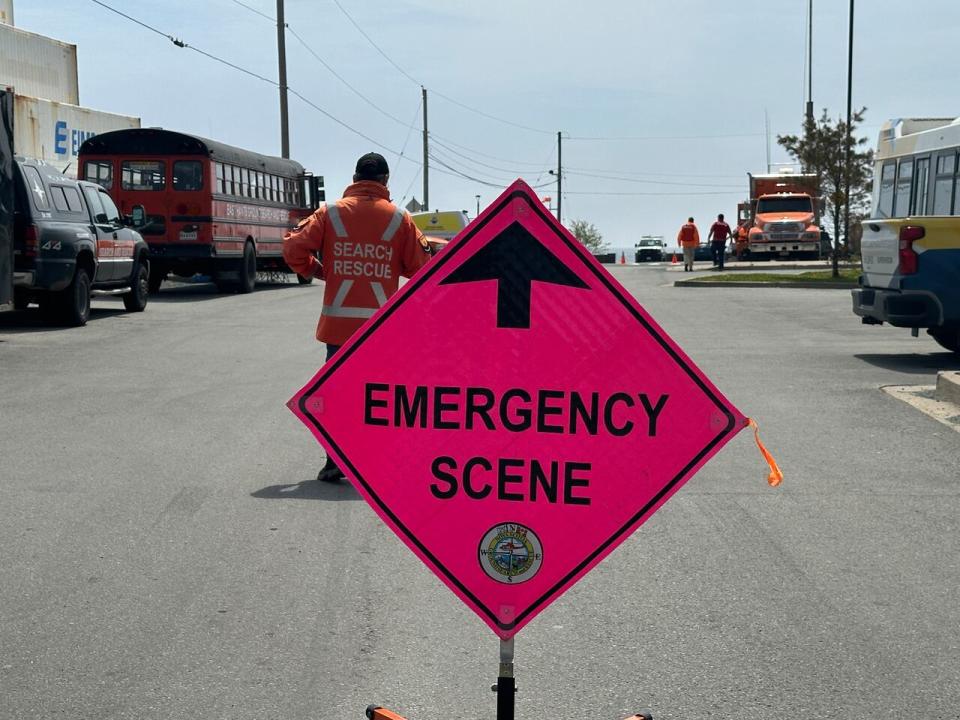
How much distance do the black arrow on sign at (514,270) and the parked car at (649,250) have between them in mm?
71638

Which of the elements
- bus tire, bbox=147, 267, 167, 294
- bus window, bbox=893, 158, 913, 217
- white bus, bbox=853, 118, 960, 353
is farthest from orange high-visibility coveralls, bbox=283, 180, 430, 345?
bus tire, bbox=147, 267, 167, 294

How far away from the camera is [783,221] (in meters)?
44.4

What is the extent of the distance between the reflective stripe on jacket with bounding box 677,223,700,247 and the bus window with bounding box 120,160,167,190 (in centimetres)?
1926

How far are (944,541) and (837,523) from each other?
58 cm

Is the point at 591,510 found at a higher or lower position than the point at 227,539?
higher

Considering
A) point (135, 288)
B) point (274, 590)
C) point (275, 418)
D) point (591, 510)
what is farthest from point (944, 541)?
point (135, 288)

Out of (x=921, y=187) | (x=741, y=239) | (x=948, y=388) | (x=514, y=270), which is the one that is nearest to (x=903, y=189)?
(x=921, y=187)

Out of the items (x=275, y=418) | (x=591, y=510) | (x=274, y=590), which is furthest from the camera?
(x=275, y=418)

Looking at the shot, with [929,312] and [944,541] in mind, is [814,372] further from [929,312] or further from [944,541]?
[944,541]

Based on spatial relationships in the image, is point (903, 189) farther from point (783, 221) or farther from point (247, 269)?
point (783, 221)

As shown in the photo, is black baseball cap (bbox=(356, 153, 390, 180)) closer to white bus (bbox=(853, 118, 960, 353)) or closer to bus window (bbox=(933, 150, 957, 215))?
white bus (bbox=(853, 118, 960, 353))

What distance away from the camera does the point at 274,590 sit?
5953mm

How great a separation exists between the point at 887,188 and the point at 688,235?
83.5 ft

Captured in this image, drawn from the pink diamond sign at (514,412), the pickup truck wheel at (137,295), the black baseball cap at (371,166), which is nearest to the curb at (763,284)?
the pickup truck wheel at (137,295)
